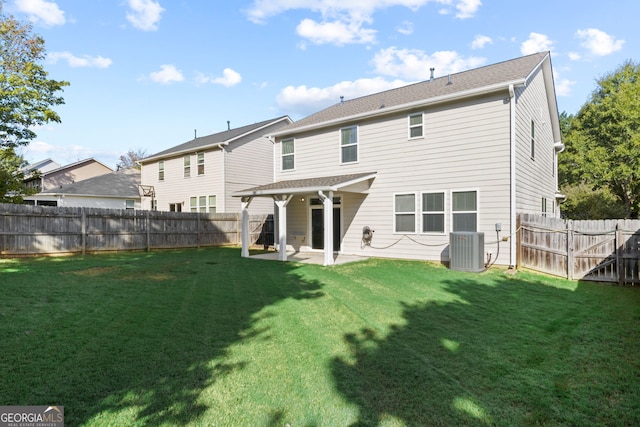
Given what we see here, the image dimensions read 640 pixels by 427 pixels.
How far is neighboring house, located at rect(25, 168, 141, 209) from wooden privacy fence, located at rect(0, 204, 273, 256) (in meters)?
10.6

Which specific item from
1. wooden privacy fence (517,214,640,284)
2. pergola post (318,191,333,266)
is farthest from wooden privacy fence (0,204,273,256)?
wooden privacy fence (517,214,640,284)

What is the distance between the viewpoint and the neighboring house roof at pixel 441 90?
9.79m

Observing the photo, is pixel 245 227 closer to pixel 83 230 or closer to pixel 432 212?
pixel 83 230

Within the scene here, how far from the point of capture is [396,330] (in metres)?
4.54

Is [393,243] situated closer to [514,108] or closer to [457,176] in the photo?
[457,176]

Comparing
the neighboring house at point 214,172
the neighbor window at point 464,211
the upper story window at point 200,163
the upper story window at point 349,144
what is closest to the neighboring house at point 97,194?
the neighboring house at point 214,172

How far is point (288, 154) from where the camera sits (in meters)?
14.8

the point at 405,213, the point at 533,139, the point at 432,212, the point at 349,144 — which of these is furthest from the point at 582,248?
the point at 349,144

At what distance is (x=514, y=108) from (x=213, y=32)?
1106 cm

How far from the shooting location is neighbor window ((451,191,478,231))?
10.0m

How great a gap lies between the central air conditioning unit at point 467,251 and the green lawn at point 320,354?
1814 mm

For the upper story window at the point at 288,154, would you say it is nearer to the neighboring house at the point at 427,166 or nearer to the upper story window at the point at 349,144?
the neighboring house at the point at 427,166

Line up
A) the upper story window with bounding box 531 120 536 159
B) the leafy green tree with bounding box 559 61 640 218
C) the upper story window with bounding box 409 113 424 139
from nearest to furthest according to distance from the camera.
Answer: the upper story window with bounding box 409 113 424 139 → the upper story window with bounding box 531 120 536 159 → the leafy green tree with bounding box 559 61 640 218

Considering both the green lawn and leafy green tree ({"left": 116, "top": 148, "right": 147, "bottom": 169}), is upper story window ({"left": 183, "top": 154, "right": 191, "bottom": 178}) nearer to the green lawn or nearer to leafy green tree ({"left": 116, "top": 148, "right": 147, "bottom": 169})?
the green lawn
